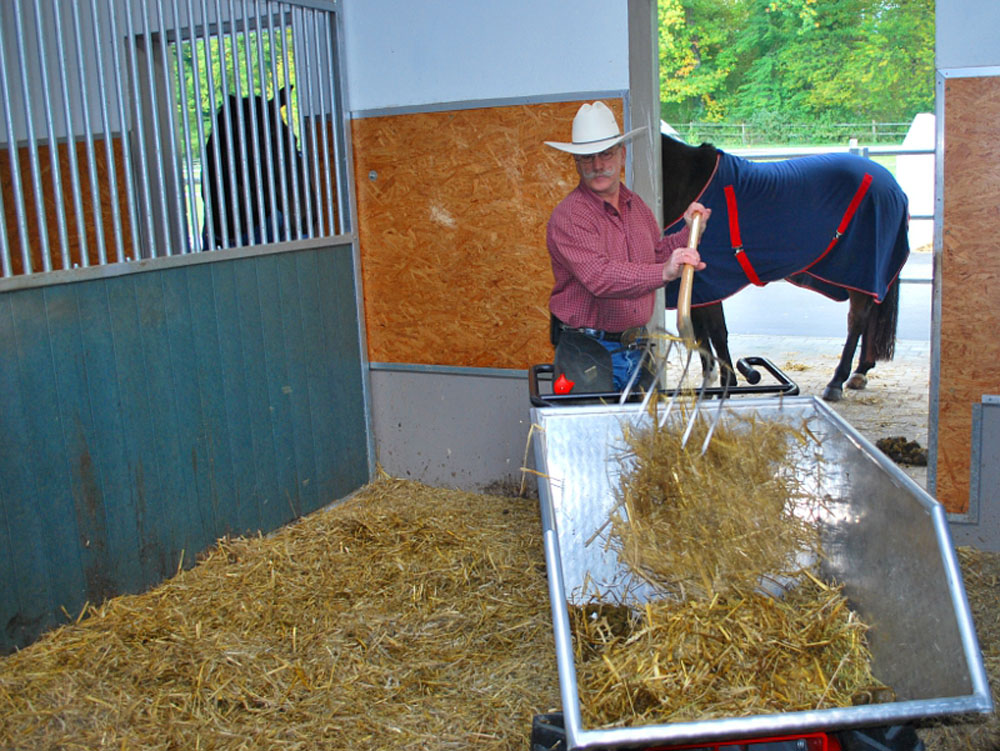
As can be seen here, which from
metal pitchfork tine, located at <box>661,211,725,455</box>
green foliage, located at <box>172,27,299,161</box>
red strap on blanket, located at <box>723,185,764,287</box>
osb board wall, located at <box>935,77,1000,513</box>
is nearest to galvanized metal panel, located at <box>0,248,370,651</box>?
green foliage, located at <box>172,27,299,161</box>

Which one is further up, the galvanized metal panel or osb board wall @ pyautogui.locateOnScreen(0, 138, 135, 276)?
osb board wall @ pyautogui.locateOnScreen(0, 138, 135, 276)

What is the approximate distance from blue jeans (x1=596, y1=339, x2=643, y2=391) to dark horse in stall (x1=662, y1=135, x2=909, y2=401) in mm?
1168

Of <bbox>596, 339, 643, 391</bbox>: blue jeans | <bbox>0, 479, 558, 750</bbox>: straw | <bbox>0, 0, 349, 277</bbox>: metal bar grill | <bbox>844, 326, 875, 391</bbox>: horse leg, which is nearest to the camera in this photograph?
<bbox>0, 479, 558, 750</bbox>: straw

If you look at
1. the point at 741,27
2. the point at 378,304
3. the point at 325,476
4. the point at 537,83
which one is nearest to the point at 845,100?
the point at 741,27

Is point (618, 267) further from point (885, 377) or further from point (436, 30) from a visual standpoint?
point (885, 377)

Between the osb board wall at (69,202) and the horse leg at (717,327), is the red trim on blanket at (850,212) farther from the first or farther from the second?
the osb board wall at (69,202)

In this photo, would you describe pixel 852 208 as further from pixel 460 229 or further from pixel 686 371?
pixel 686 371

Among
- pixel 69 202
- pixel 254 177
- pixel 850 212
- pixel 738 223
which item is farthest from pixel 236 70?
pixel 850 212

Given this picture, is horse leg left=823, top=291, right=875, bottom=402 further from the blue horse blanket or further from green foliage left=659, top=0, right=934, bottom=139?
green foliage left=659, top=0, right=934, bottom=139

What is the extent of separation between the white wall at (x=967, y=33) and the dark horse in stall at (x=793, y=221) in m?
0.82

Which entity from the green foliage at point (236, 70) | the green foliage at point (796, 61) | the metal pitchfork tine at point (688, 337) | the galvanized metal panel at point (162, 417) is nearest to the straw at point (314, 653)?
the galvanized metal panel at point (162, 417)

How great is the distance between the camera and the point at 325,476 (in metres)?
4.77

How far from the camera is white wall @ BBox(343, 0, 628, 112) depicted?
161 inches

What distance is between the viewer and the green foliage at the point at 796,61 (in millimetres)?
4035
